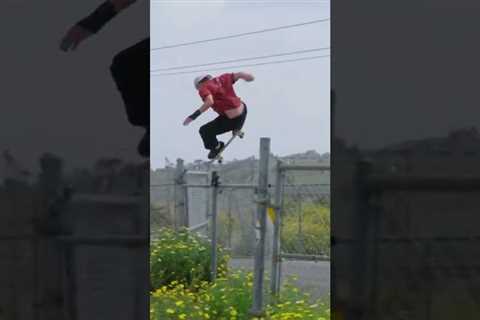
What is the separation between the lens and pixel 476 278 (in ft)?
6.31

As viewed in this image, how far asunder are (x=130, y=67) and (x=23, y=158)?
43 cm

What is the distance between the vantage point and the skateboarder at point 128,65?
1.96m

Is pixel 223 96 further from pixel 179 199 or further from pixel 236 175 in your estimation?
pixel 179 199

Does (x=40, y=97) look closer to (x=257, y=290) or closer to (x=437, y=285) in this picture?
(x=437, y=285)

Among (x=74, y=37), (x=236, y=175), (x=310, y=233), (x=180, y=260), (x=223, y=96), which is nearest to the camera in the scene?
(x=74, y=37)

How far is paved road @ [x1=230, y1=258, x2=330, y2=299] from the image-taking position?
4.21m

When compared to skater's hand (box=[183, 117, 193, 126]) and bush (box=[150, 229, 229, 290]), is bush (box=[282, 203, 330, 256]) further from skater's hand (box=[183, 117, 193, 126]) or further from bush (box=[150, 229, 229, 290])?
skater's hand (box=[183, 117, 193, 126])

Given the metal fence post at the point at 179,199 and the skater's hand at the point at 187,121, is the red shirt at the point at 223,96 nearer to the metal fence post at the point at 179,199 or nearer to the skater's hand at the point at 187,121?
the skater's hand at the point at 187,121

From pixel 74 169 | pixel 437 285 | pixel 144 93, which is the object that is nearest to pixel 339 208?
pixel 437 285

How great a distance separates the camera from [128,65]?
→ 1977 mm

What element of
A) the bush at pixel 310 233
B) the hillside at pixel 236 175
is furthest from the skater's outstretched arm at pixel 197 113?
the bush at pixel 310 233

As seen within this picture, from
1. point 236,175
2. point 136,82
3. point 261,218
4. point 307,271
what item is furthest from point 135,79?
point 307,271

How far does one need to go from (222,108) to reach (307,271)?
249 centimetres

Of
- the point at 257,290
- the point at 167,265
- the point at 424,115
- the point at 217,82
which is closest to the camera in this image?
the point at 424,115
